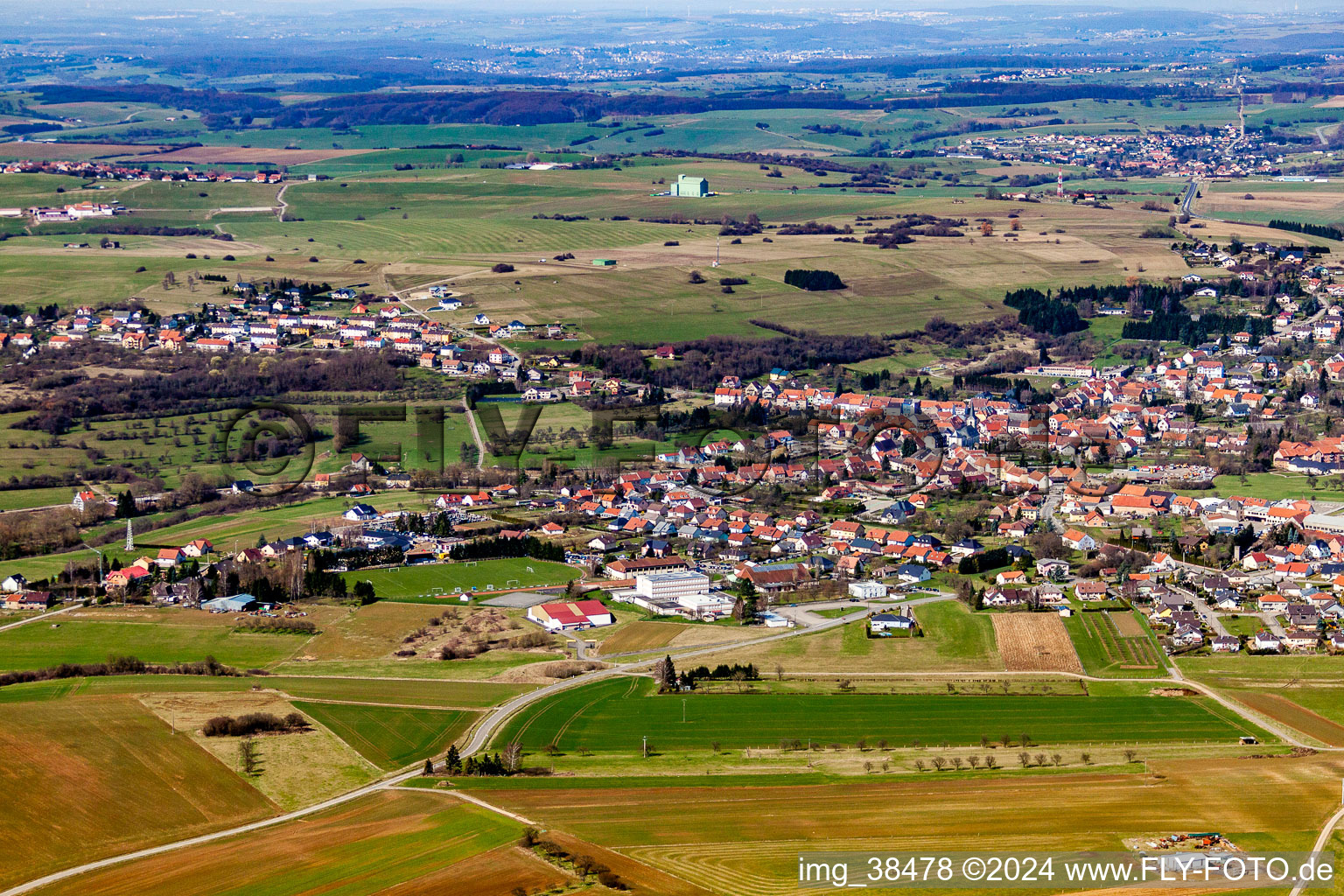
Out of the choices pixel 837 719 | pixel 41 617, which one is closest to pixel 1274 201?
pixel 837 719

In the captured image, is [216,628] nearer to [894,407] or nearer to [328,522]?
[328,522]

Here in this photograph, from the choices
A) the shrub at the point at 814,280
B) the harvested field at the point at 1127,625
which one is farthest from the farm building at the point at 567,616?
the shrub at the point at 814,280

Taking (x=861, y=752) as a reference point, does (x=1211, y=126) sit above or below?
above

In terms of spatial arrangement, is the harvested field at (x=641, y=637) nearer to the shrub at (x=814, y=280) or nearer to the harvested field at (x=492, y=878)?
the harvested field at (x=492, y=878)

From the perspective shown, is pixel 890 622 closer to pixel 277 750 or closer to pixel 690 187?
pixel 277 750

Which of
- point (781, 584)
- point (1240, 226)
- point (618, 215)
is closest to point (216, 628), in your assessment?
point (781, 584)
